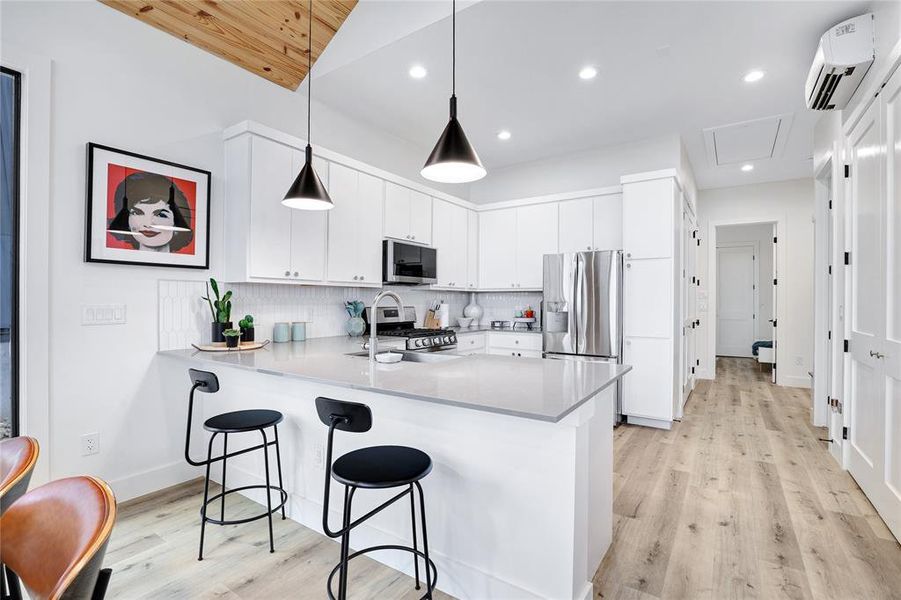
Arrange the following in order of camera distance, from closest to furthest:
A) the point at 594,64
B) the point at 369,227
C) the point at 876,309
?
the point at 876,309 → the point at 594,64 → the point at 369,227

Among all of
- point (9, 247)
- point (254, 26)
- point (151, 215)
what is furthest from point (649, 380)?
point (9, 247)

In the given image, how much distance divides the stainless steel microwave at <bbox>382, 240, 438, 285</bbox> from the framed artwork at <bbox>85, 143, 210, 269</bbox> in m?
1.47

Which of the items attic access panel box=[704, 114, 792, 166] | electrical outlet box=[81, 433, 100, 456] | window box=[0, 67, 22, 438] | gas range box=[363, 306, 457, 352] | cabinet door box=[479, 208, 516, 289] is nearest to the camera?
window box=[0, 67, 22, 438]

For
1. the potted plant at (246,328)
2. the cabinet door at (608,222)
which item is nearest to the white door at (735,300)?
the cabinet door at (608,222)

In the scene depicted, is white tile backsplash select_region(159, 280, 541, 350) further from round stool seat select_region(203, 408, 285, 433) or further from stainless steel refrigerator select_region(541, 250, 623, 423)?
stainless steel refrigerator select_region(541, 250, 623, 423)

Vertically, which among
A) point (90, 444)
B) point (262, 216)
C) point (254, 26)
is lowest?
point (90, 444)

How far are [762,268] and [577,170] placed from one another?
6.15m

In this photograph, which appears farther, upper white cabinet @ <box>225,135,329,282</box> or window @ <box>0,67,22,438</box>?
upper white cabinet @ <box>225,135,329,282</box>

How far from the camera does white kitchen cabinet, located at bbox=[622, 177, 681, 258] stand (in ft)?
13.1

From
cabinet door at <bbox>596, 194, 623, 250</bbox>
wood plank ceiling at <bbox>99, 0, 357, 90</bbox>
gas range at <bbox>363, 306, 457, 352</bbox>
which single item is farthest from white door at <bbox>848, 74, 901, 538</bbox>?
wood plank ceiling at <bbox>99, 0, 357, 90</bbox>

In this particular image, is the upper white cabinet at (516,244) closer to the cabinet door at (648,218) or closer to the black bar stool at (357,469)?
the cabinet door at (648,218)

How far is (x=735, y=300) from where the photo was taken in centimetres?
902

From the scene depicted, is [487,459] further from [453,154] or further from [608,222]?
[608,222]

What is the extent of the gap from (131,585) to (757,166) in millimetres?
7039
